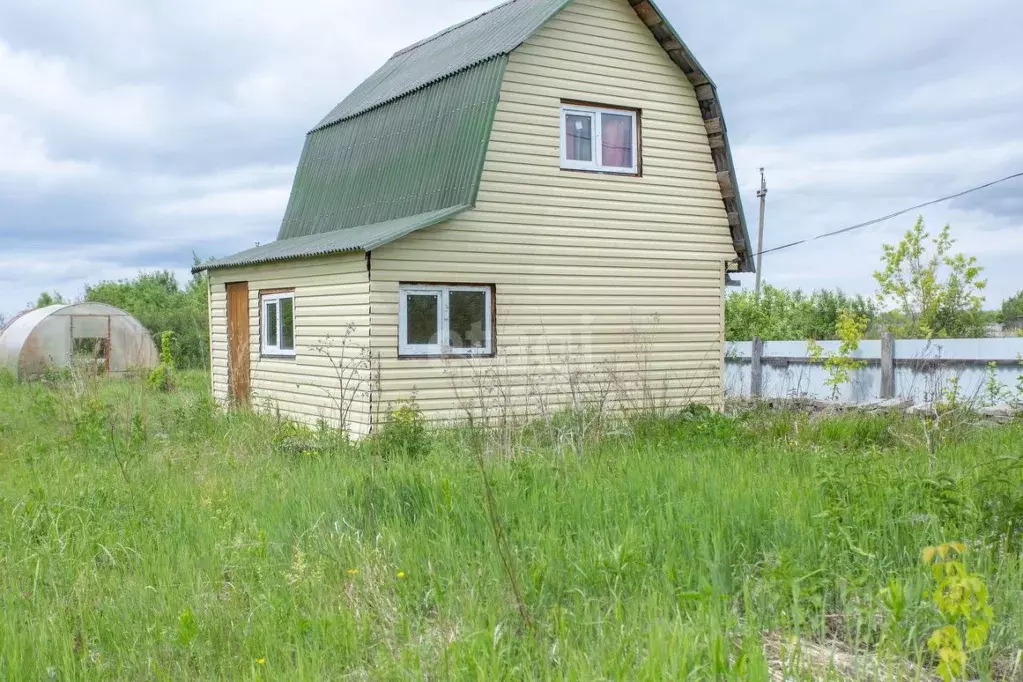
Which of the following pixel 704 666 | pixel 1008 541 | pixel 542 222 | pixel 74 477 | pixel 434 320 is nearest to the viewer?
pixel 704 666

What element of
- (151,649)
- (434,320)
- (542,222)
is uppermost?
(542,222)

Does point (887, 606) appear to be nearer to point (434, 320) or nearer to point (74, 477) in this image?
point (74, 477)

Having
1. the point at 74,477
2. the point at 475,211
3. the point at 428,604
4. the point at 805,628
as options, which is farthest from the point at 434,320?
the point at 805,628

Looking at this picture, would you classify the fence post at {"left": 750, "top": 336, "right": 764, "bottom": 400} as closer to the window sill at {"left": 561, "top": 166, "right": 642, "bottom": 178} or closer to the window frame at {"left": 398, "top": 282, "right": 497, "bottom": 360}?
the window sill at {"left": 561, "top": 166, "right": 642, "bottom": 178}

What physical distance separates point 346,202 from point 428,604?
12066mm

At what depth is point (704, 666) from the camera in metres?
3.81

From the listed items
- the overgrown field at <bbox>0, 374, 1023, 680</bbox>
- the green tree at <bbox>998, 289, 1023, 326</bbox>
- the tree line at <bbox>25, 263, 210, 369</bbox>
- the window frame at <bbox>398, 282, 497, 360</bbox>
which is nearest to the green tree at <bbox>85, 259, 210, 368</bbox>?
the tree line at <bbox>25, 263, 210, 369</bbox>

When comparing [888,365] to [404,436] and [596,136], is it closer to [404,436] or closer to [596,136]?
[596,136]

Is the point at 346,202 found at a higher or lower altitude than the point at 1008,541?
higher

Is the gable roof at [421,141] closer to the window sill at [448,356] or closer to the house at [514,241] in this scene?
the house at [514,241]

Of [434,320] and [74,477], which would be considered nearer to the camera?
[74,477]

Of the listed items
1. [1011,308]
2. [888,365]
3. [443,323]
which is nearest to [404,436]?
[443,323]

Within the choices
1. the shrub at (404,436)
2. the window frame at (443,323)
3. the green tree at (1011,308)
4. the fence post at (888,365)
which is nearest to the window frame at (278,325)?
the window frame at (443,323)

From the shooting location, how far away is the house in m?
13.1
